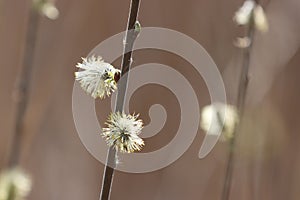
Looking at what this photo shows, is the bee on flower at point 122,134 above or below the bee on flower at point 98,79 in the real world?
below

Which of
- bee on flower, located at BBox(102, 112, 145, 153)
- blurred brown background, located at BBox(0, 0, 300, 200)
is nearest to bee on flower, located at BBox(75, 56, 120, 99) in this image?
bee on flower, located at BBox(102, 112, 145, 153)

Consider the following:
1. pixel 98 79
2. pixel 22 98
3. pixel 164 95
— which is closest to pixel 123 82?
pixel 98 79

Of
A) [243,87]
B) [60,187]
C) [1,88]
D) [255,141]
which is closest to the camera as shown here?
[243,87]

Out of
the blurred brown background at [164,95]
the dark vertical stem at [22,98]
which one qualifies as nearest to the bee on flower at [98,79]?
the dark vertical stem at [22,98]

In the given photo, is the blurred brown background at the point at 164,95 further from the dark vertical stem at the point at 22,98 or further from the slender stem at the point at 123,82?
the slender stem at the point at 123,82

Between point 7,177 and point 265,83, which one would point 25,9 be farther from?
point 7,177

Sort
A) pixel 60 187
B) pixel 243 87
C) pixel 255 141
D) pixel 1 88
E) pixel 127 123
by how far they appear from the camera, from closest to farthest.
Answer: pixel 127 123
pixel 243 87
pixel 255 141
pixel 60 187
pixel 1 88

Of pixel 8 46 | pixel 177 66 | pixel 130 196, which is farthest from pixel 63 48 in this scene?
pixel 130 196
